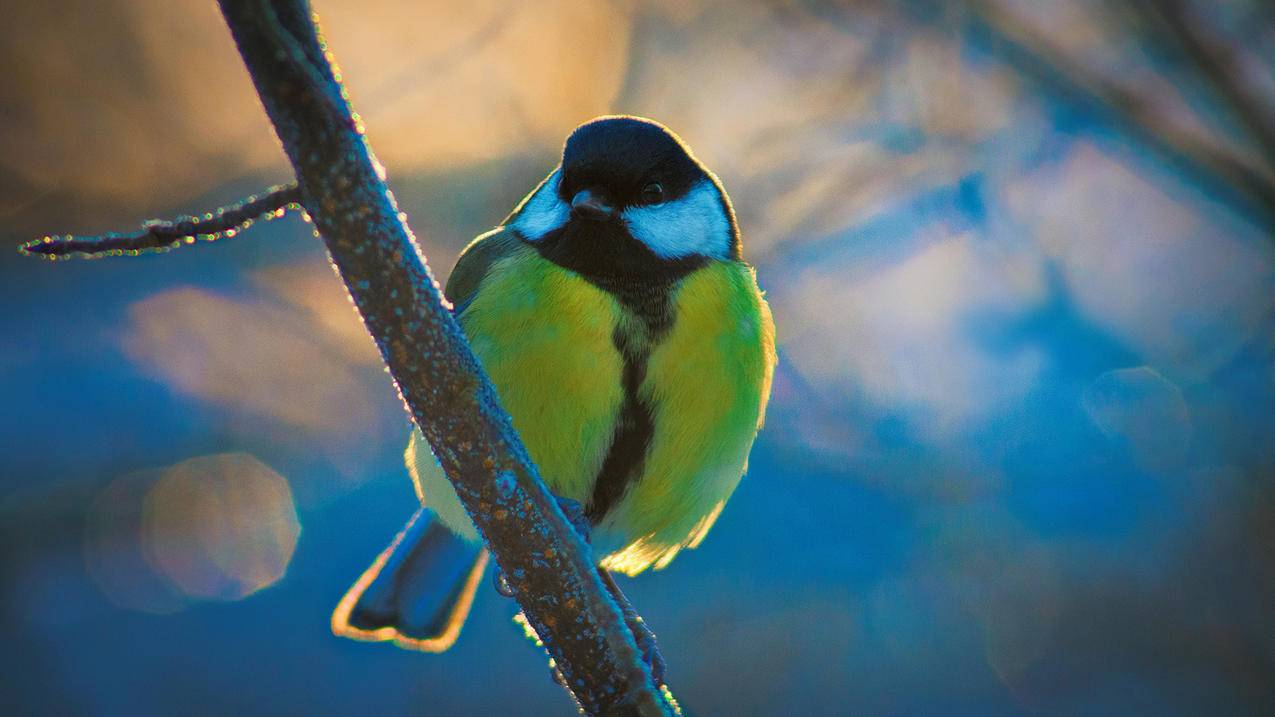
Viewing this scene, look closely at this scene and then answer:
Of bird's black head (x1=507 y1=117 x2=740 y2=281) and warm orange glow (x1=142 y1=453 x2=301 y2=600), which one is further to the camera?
warm orange glow (x1=142 y1=453 x2=301 y2=600)

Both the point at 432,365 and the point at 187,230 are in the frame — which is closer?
the point at 187,230

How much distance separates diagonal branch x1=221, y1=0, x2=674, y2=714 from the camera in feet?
3.76

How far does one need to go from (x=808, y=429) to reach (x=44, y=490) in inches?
145

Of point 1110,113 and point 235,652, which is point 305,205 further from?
point 235,652

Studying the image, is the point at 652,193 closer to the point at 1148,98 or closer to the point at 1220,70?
the point at 1220,70

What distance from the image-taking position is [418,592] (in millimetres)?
2975

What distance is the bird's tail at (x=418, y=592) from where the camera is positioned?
2.91 meters

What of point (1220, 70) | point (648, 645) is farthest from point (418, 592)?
point (1220, 70)

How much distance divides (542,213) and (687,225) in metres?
0.35

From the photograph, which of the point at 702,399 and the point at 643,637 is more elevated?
the point at 702,399

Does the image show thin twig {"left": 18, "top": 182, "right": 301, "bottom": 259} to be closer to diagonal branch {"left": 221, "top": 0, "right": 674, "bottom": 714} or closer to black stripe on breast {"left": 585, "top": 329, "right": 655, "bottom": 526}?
diagonal branch {"left": 221, "top": 0, "right": 674, "bottom": 714}

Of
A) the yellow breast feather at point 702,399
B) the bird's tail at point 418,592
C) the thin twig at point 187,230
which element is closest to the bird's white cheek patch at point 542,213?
the yellow breast feather at point 702,399

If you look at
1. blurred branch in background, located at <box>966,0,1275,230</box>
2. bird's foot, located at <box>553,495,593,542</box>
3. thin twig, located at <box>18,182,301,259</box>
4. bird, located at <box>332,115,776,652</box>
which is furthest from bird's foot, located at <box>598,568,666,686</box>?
blurred branch in background, located at <box>966,0,1275,230</box>

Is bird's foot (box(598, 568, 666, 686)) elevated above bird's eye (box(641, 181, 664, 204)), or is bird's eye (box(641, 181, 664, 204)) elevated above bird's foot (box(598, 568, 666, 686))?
bird's eye (box(641, 181, 664, 204))
